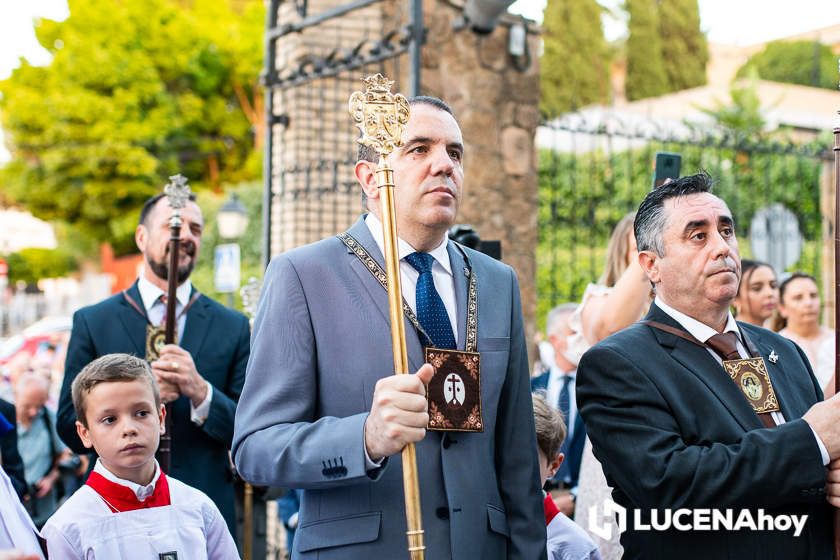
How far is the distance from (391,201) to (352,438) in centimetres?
56

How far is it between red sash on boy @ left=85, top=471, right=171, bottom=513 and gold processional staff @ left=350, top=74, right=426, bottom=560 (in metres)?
1.07

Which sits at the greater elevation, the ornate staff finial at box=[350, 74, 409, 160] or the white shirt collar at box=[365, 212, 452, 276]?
the ornate staff finial at box=[350, 74, 409, 160]

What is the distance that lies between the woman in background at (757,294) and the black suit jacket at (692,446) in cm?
255

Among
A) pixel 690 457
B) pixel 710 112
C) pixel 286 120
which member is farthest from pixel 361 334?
pixel 710 112

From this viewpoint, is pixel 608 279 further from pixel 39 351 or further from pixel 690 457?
pixel 39 351

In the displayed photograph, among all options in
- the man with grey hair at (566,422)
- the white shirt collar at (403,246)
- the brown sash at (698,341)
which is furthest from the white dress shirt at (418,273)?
the man with grey hair at (566,422)

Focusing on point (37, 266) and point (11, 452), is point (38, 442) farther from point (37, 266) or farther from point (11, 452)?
point (37, 266)

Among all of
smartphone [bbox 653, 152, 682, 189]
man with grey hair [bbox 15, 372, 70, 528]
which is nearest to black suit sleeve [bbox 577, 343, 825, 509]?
smartphone [bbox 653, 152, 682, 189]

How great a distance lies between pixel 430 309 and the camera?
2650 millimetres

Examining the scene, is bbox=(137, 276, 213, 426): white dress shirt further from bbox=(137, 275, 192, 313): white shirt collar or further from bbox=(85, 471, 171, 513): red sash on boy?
bbox=(85, 471, 171, 513): red sash on boy

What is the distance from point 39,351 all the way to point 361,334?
261 inches

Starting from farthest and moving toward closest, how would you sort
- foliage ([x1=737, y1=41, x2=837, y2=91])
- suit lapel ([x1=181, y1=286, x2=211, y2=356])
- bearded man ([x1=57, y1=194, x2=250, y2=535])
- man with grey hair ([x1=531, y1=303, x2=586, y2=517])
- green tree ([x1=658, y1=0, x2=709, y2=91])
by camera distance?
foliage ([x1=737, y1=41, x2=837, y2=91])
green tree ([x1=658, y1=0, x2=709, y2=91])
man with grey hair ([x1=531, y1=303, x2=586, y2=517])
suit lapel ([x1=181, y1=286, x2=211, y2=356])
bearded man ([x1=57, y1=194, x2=250, y2=535])

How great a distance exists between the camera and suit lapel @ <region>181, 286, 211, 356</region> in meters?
4.07

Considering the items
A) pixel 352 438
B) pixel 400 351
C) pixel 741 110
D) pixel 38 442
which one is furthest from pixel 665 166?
pixel 741 110
